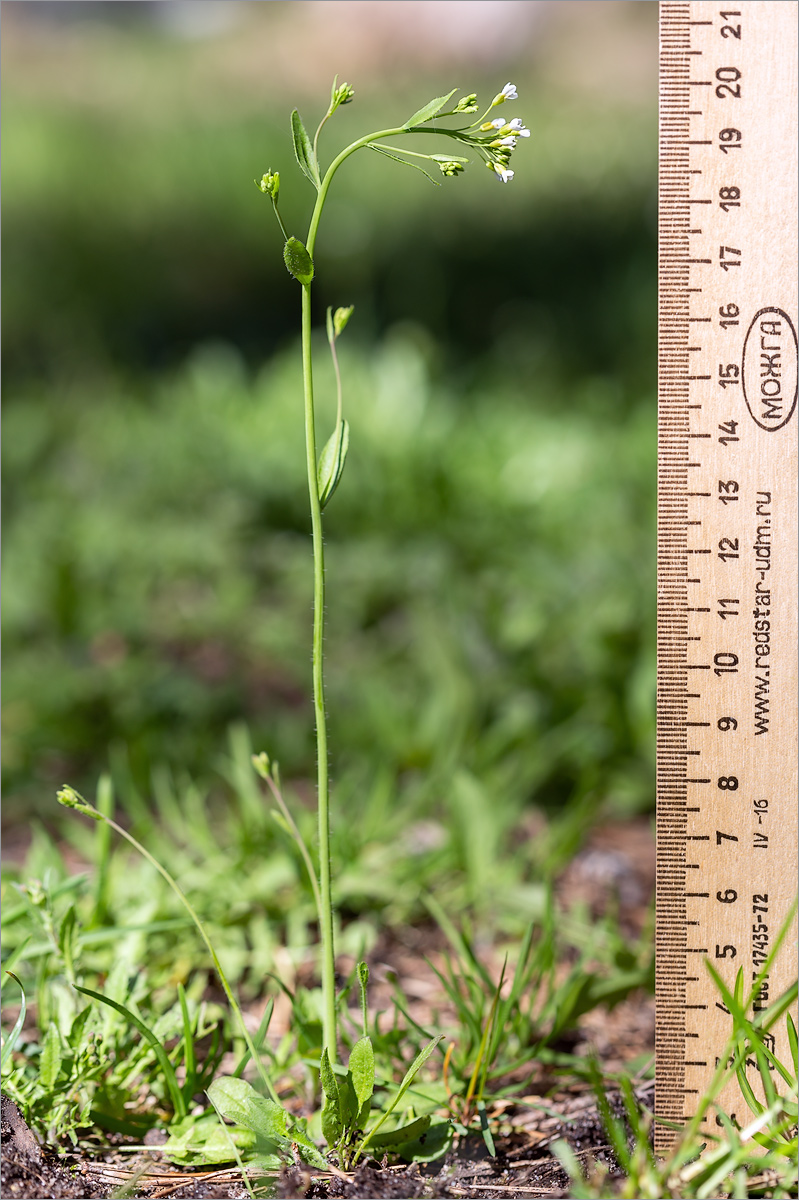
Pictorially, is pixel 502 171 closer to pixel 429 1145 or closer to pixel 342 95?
pixel 342 95

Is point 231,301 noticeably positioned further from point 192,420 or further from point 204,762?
point 204,762

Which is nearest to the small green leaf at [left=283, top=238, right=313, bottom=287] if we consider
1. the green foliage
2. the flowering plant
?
the flowering plant

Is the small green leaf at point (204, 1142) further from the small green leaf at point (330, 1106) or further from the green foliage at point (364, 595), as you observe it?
the green foliage at point (364, 595)

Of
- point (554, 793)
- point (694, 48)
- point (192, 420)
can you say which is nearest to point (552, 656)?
point (554, 793)

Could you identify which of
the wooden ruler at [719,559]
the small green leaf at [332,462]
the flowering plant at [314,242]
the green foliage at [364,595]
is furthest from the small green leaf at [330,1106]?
the green foliage at [364,595]

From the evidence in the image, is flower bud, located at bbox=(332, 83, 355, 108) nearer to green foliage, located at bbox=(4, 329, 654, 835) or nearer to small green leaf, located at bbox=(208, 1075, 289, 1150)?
small green leaf, located at bbox=(208, 1075, 289, 1150)

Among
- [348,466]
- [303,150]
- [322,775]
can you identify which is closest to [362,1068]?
[322,775]
